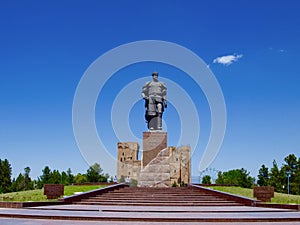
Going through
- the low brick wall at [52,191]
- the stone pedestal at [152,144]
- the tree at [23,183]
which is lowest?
the tree at [23,183]

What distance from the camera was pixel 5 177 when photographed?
38094 millimetres

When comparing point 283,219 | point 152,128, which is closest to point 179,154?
point 152,128

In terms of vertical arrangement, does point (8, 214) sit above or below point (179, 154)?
below

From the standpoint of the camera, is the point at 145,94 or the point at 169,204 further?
the point at 145,94

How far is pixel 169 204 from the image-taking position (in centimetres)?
1262

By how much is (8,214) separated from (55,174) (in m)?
36.9

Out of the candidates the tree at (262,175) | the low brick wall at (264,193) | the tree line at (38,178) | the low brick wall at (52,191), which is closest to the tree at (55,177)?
the tree line at (38,178)

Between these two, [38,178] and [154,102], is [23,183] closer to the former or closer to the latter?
[38,178]

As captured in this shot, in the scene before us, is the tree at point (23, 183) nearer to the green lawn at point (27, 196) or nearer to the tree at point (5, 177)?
the tree at point (5, 177)

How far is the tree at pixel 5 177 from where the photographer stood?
123 feet

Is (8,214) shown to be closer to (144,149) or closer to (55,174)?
(144,149)

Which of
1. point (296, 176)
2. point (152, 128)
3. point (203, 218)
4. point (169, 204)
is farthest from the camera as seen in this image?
point (296, 176)

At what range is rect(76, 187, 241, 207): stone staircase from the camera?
12.9 m

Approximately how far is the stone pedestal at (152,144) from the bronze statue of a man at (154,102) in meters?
0.56
